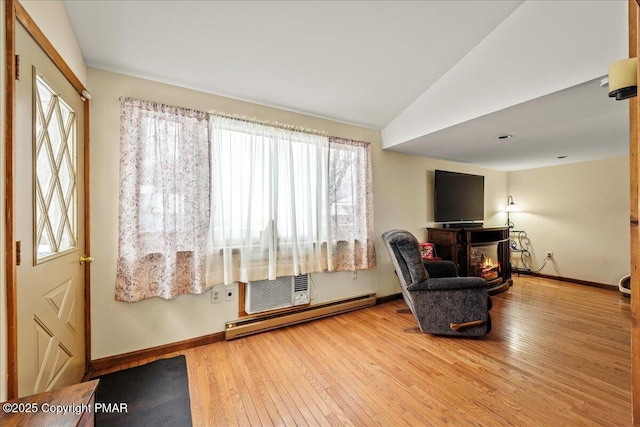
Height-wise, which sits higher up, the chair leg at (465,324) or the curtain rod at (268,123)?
the curtain rod at (268,123)

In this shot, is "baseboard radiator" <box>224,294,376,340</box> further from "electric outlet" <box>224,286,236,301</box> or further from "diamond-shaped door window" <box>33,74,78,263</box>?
"diamond-shaped door window" <box>33,74,78,263</box>

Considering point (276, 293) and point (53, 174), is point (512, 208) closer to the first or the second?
point (276, 293)

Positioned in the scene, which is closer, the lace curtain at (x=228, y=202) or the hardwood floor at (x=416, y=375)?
the hardwood floor at (x=416, y=375)

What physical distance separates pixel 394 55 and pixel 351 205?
1.63 metres

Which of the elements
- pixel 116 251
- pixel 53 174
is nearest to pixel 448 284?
pixel 116 251

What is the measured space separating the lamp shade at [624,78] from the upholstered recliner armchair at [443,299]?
1540 mm

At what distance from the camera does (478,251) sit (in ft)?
12.5

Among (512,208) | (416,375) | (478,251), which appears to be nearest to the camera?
(416,375)

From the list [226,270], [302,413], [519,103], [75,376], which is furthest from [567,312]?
[75,376]

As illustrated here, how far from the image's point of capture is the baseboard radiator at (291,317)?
246 centimetres

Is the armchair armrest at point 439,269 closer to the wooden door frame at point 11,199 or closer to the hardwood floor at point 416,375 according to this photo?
the hardwood floor at point 416,375

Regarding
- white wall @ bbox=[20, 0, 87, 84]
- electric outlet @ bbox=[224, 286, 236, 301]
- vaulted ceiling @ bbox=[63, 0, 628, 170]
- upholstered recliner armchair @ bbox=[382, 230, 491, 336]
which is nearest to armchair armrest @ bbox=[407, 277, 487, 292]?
upholstered recliner armchair @ bbox=[382, 230, 491, 336]

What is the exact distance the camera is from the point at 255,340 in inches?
96.0

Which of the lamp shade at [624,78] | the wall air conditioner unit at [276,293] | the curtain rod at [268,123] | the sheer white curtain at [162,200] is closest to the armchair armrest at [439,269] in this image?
the wall air conditioner unit at [276,293]
